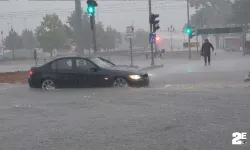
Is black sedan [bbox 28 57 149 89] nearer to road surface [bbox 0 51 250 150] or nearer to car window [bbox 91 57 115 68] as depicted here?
car window [bbox 91 57 115 68]

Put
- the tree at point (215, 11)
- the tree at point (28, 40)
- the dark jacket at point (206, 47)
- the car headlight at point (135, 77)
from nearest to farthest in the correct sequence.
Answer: the car headlight at point (135, 77) → the dark jacket at point (206, 47) → the tree at point (215, 11) → the tree at point (28, 40)

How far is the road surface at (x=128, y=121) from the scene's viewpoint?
588cm

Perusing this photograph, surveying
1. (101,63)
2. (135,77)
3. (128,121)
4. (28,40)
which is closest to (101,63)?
(101,63)

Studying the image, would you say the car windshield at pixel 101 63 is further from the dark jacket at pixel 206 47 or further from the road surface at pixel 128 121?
the dark jacket at pixel 206 47

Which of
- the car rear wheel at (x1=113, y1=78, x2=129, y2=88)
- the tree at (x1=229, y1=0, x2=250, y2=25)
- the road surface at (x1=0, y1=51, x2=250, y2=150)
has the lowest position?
the road surface at (x1=0, y1=51, x2=250, y2=150)

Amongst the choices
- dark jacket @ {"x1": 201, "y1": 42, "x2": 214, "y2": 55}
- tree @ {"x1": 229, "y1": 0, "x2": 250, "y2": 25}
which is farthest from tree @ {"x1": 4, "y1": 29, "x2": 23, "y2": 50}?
dark jacket @ {"x1": 201, "y1": 42, "x2": 214, "y2": 55}

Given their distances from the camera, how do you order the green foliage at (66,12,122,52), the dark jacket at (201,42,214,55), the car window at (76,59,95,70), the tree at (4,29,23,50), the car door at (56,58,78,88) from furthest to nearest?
1. the tree at (4,29,23,50)
2. the green foliage at (66,12,122,52)
3. the dark jacket at (201,42,214,55)
4. the car door at (56,58,78,88)
5. the car window at (76,59,95,70)

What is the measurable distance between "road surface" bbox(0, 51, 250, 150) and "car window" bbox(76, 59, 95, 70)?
247cm

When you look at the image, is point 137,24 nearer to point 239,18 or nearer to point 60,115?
point 239,18

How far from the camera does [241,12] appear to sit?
263 ft

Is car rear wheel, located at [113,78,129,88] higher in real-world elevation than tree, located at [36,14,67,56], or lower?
lower

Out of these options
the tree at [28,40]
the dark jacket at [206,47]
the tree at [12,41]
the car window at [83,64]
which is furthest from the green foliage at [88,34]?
the car window at [83,64]

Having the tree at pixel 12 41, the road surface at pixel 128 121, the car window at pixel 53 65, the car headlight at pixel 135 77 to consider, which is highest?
the tree at pixel 12 41

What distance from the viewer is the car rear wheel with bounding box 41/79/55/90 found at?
14.4 m
